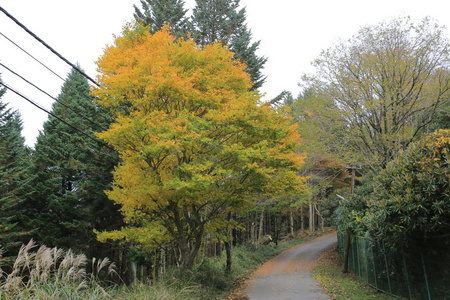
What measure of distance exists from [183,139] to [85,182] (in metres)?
11.5

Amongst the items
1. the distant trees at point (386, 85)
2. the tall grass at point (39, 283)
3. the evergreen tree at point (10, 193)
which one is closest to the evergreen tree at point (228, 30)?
the distant trees at point (386, 85)

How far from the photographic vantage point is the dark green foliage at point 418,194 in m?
6.09

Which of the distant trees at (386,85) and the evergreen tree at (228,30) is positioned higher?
the evergreen tree at (228,30)

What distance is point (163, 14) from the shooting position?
21.3 metres

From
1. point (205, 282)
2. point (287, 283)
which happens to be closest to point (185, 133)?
point (205, 282)

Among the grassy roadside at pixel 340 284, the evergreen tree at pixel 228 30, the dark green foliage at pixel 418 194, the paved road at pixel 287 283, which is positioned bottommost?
the paved road at pixel 287 283

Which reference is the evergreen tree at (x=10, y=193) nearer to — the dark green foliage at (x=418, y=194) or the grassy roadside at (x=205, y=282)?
the grassy roadside at (x=205, y=282)

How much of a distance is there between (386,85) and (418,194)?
8.94 meters

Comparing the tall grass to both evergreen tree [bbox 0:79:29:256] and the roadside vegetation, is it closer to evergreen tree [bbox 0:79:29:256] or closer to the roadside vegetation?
the roadside vegetation

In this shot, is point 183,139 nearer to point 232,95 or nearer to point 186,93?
point 186,93

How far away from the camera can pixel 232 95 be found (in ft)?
37.1

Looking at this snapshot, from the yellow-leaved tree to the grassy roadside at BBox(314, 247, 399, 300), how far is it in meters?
4.02

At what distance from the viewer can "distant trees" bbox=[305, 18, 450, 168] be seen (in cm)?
1340

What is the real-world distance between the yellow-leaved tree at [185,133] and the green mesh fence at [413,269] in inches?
147
